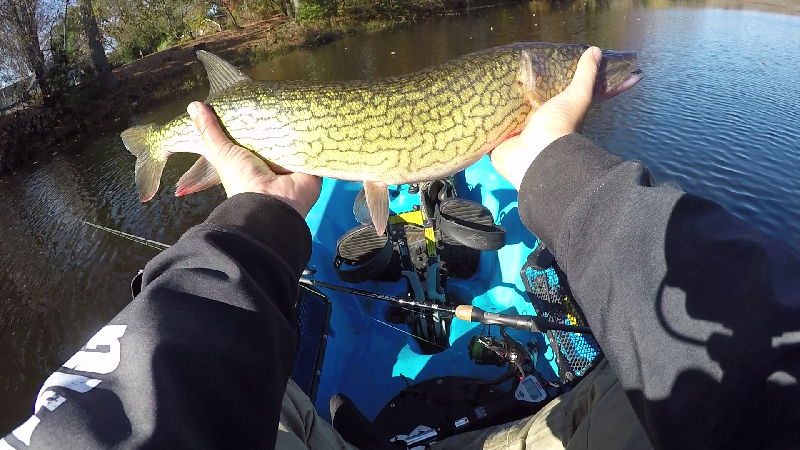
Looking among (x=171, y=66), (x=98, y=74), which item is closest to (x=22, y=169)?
(x=98, y=74)

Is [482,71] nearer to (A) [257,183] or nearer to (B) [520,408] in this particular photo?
(A) [257,183]

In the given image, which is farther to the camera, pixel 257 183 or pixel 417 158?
pixel 417 158

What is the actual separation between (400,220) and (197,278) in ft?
11.7

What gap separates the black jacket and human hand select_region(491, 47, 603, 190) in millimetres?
879

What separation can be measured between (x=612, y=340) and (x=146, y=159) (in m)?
3.39

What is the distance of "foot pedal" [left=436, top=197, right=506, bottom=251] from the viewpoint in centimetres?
375

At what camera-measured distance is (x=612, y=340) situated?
1.17 meters

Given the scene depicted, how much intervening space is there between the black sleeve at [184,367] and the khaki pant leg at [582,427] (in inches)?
50.4

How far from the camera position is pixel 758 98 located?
11711 millimetres

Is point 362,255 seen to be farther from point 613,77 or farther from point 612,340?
point 612,340

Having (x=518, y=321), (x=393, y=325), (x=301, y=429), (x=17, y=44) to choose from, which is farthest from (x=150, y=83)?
(x=301, y=429)

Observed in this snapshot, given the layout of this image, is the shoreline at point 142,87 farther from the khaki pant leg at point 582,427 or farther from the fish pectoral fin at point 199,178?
the khaki pant leg at point 582,427

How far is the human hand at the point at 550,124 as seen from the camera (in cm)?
221

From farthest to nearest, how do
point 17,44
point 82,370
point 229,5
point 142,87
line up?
point 229,5
point 142,87
point 17,44
point 82,370
